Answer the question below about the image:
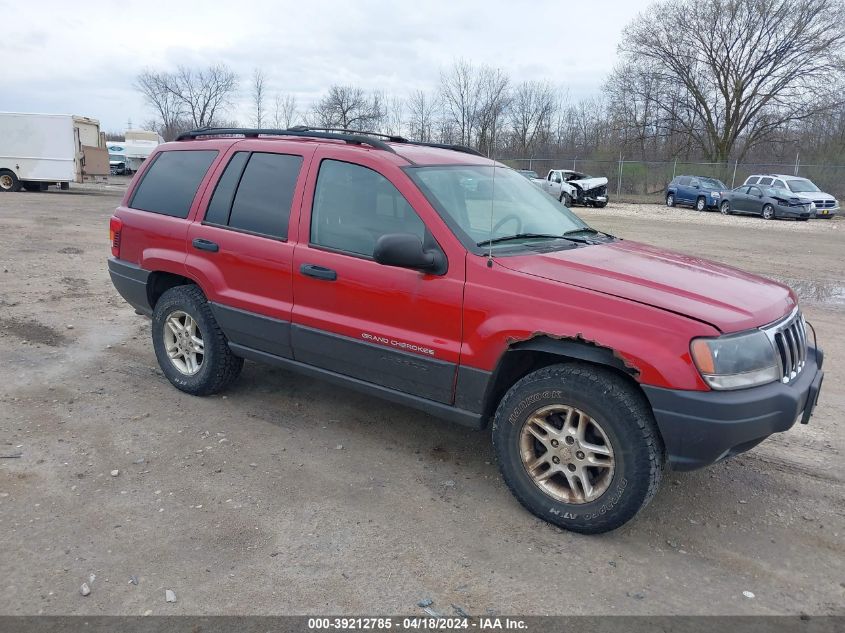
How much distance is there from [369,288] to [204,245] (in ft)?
4.97

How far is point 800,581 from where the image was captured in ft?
9.77

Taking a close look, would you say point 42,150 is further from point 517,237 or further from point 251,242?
point 517,237

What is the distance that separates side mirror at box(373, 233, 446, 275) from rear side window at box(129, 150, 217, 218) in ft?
6.64

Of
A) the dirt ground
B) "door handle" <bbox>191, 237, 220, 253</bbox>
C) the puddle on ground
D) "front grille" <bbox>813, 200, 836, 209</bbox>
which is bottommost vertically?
the dirt ground

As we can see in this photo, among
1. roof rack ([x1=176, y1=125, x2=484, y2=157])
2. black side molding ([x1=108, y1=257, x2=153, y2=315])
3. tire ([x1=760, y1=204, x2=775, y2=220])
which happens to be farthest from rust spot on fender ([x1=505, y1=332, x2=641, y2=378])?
tire ([x1=760, y1=204, x2=775, y2=220])

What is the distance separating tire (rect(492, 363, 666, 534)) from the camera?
3.07m

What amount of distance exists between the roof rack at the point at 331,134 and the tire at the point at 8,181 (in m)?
24.4

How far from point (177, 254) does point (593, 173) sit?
35472 millimetres

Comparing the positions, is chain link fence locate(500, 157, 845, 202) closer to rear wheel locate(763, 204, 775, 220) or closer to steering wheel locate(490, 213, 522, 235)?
rear wheel locate(763, 204, 775, 220)

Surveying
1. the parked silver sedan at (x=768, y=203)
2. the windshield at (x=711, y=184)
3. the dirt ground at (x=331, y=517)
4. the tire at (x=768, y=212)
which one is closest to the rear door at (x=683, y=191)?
the windshield at (x=711, y=184)

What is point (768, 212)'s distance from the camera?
25.0 meters

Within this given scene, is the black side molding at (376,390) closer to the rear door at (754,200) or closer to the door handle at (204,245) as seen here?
the door handle at (204,245)

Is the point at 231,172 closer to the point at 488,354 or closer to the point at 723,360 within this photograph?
the point at 488,354

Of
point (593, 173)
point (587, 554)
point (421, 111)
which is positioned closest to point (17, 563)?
point (587, 554)
